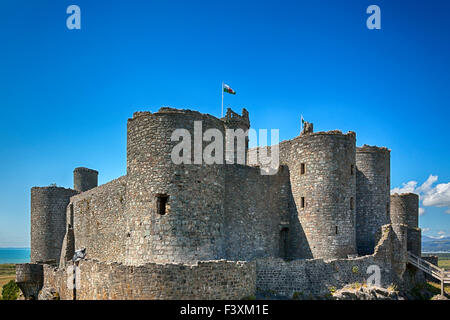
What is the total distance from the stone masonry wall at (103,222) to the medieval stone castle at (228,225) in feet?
0.23

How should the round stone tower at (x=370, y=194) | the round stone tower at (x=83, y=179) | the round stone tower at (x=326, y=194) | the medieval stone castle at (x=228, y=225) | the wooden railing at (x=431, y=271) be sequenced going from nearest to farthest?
the medieval stone castle at (x=228, y=225) < the round stone tower at (x=326, y=194) < the wooden railing at (x=431, y=271) < the round stone tower at (x=370, y=194) < the round stone tower at (x=83, y=179)

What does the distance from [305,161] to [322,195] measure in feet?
6.90

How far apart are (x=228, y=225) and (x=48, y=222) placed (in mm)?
21452

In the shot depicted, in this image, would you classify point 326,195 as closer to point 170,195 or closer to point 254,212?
point 254,212

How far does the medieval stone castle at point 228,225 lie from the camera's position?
18.7m

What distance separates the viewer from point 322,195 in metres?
24.8

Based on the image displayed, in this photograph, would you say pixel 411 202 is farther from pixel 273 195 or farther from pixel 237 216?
pixel 237 216

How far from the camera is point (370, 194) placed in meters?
29.0

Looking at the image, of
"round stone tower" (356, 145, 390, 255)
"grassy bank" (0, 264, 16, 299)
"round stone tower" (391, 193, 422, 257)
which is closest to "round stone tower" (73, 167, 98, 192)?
"round stone tower" (356, 145, 390, 255)

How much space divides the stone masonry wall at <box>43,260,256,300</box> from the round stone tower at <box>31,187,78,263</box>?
2102 centimetres

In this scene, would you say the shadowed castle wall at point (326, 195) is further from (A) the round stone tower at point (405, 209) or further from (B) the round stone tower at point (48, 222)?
(B) the round stone tower at point (48, 222)

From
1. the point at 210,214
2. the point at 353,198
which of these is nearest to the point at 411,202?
the point at 353,198

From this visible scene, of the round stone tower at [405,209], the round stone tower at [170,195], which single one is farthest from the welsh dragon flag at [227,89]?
the round stone tower at [405,209]

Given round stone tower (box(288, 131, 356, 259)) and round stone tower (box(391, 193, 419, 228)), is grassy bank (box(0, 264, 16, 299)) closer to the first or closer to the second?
round stone tower (box(391, 193, 419, 228))
